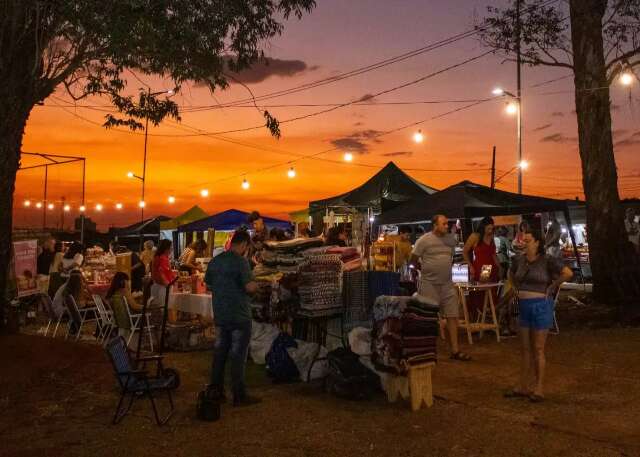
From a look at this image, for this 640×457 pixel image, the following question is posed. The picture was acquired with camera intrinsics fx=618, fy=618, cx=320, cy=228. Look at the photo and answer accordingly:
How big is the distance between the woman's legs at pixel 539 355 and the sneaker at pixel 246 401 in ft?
8.94

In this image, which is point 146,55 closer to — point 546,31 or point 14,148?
point 14,148

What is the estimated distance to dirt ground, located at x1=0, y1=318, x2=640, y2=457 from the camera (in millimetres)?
4848

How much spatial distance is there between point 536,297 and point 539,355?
569 mm

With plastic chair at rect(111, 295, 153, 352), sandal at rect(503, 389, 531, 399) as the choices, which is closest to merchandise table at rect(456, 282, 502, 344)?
sandal at rect(503, 389, 531, 399)

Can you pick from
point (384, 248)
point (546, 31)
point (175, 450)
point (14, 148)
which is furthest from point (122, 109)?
point (546, 31)

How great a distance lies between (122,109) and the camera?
12273 mm

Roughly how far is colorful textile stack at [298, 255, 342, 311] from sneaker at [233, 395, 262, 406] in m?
1.12

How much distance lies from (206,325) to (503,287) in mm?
4874

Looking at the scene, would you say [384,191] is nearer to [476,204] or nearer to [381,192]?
[381,192]

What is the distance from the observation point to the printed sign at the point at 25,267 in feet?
41.9

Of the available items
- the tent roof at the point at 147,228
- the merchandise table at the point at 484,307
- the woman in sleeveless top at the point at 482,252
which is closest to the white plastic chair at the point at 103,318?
the merchandise table at the point at 484,307

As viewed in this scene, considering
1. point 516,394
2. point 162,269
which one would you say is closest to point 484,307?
point 516,394

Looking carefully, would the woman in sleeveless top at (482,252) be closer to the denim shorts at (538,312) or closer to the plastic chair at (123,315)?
the denim shorts at (538,312)

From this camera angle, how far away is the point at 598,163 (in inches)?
493
